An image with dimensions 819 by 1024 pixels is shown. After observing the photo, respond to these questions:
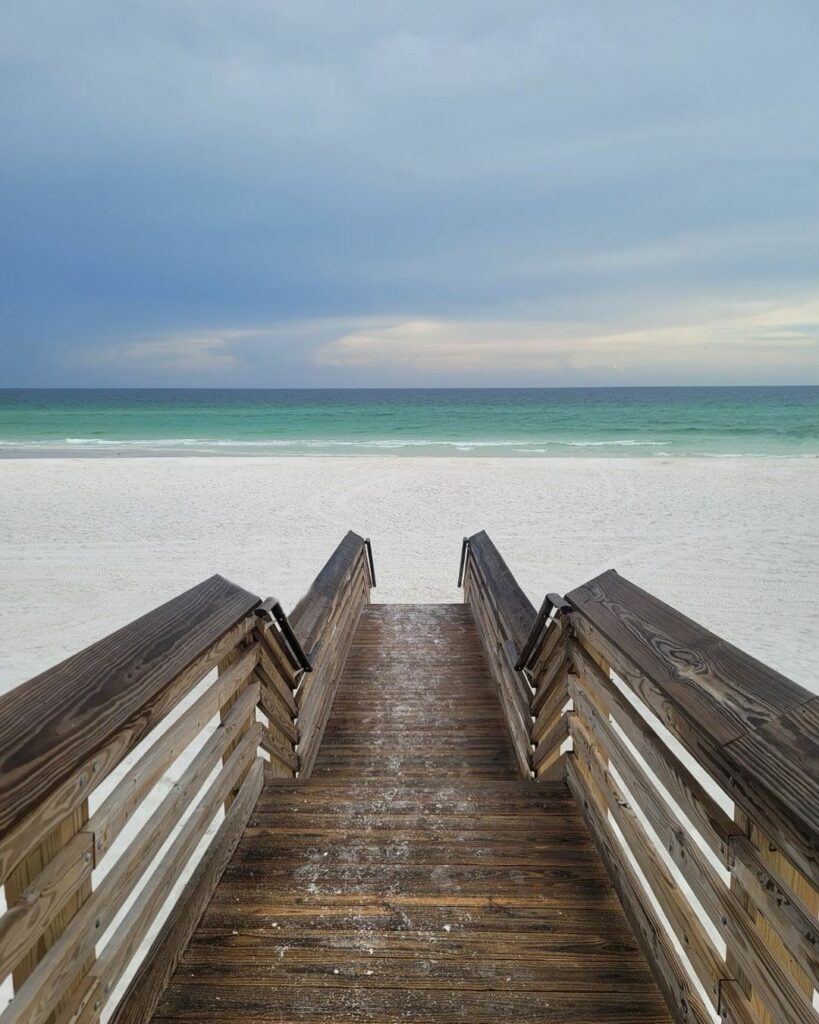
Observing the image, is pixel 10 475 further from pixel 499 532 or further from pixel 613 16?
pixel 613 16

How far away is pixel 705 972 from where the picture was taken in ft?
5.19

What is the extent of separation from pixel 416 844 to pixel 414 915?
1.52 feet

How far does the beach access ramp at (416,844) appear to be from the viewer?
1318 mm

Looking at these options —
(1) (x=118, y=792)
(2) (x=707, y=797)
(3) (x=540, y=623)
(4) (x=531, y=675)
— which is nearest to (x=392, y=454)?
(4) (x=531, y=675)

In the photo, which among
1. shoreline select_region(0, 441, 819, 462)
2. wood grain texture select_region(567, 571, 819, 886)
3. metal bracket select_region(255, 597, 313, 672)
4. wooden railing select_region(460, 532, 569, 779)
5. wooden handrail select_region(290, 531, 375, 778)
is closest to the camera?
wood grain texture select_region(567, 571, 819, 886)

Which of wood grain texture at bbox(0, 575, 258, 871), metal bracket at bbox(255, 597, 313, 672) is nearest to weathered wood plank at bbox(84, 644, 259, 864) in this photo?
wood grain texture at bbox(0, 575, 258, 871)

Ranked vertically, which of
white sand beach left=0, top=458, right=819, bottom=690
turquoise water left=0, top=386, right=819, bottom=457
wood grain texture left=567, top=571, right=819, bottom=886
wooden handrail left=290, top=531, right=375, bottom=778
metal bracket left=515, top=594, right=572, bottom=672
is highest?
wood grain texture left=567, top=571, right=819, bottom=886

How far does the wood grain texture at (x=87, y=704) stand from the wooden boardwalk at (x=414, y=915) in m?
0.93

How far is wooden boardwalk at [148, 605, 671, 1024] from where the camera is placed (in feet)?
6.20

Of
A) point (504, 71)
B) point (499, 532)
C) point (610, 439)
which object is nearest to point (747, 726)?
point (499, 532)

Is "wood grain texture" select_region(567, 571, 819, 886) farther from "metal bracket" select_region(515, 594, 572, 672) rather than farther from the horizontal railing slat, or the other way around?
the horizontal railing slat

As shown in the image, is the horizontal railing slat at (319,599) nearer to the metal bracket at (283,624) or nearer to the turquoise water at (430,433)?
the metal bracket at (283,624)

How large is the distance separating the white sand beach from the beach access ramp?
192 inches

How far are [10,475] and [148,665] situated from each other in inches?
948
